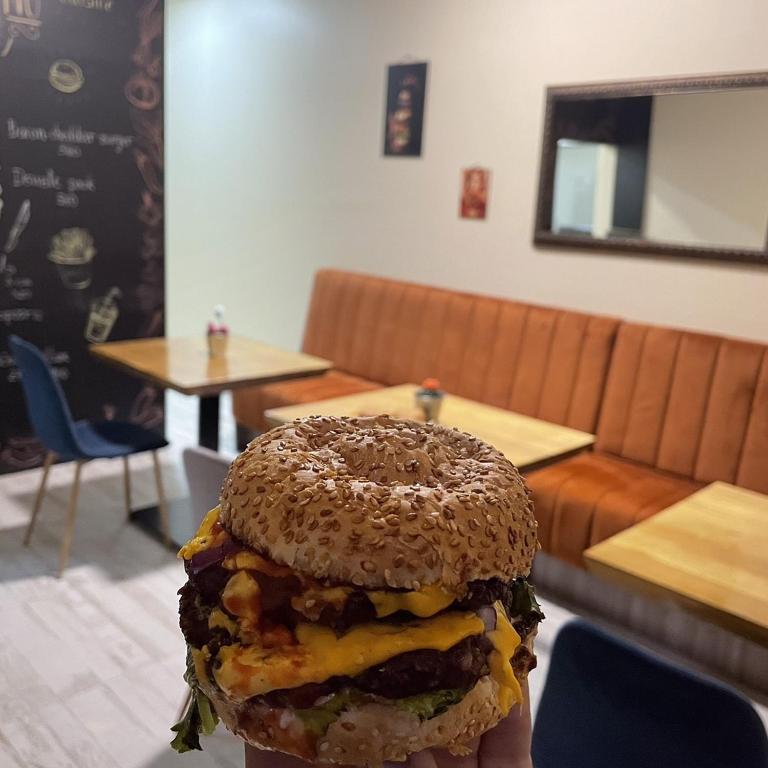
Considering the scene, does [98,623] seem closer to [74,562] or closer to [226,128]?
[74,562]

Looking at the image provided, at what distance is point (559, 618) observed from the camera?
2.96 meters

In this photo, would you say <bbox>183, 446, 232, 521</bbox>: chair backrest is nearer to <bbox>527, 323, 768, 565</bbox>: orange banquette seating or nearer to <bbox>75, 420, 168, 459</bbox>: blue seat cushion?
<bbox>75, 420, 168, 459</bbox>: blue seat cushion

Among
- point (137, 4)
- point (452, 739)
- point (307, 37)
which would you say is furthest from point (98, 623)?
point (307, 37)

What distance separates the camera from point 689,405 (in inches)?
127

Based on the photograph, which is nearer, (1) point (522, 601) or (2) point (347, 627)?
(2) point (347, 627)

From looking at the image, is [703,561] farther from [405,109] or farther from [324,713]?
[405,109]

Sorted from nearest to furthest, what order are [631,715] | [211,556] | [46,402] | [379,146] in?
[211,556] → [631,715] → [46,402] → [379,146]

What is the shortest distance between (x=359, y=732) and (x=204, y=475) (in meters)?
1.39

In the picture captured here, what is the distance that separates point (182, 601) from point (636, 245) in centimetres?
299

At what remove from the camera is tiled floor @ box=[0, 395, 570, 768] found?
218 centimetres

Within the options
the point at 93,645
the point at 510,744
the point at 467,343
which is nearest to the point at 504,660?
the point at 510,744

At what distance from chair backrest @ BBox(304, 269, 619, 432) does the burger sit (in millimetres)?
2655

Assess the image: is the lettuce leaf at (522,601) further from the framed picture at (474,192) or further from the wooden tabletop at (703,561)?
the framed picture at (474,192)

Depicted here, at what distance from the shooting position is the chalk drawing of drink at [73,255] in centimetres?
407
